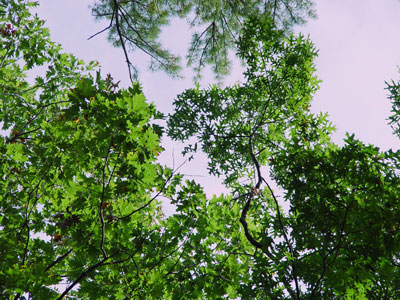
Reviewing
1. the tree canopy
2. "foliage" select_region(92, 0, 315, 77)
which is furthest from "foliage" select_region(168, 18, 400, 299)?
"foliage" select_region(92, 0, 315, 77)

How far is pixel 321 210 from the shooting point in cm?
377

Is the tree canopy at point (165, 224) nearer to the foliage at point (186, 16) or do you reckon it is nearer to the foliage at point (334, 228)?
the foliage at point (334, 228)

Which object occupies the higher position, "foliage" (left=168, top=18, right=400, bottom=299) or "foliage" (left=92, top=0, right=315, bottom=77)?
"foliage" (left=92, top=0, right=315, bottom=77)

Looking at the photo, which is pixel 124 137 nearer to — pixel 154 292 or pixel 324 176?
pixel 154 292

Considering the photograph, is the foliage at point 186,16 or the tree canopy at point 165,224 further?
the foliage at point 186,16

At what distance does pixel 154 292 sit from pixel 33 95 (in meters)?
6.48

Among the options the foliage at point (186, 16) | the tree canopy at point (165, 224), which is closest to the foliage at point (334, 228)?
the tree canopy at point (165, 224)

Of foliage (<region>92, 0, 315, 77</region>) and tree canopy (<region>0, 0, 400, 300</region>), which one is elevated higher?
foliage (<region>92, 0, 315, 77</region>)

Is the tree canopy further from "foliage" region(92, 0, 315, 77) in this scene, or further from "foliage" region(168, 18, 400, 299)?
"foliage" region(92, 0, 315, 77)

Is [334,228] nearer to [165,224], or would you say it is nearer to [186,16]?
[165,224]

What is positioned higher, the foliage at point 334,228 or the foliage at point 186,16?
the foliage at point 186,16

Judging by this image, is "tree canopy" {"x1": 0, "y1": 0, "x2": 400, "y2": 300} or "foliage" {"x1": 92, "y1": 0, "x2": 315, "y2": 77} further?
"foliage" {"x1": 92, "y1": 0, "x2": 315, "y2": 77}

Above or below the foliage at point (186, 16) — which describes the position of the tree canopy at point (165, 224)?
below

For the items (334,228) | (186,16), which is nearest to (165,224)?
(334,228)
